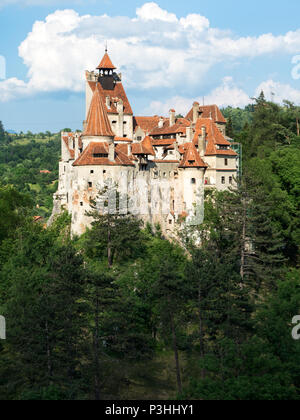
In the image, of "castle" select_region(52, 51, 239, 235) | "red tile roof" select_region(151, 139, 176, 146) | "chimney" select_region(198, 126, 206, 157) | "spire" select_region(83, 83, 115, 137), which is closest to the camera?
"castle" select_region(52, 51, 239, 235)

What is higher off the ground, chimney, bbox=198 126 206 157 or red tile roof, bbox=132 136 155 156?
chimney, bbox=198 126 206 157

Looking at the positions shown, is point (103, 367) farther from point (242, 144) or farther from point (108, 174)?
point (242, 144)

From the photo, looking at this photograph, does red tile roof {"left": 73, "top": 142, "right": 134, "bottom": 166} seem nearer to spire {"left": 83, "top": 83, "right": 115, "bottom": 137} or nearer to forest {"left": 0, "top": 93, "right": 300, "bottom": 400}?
spire {"left": 83, "top": 83, "right": 115, "bottom": 137}

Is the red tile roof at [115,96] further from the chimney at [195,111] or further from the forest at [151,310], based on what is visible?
the forest at [151,310]

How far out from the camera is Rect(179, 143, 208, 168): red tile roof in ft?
230

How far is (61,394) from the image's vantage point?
32.8 meters

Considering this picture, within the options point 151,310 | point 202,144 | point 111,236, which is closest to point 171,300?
point 151,310

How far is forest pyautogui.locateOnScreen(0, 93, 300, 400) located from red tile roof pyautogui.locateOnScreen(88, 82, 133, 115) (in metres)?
16.3

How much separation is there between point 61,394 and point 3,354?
12314 mm

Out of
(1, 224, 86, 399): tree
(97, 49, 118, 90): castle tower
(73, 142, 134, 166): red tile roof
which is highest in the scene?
(97, 49, 118, 90): castle tower

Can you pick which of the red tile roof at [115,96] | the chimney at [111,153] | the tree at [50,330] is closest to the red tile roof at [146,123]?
the red tile roof at [115,96]

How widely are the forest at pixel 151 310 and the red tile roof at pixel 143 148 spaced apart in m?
8.51

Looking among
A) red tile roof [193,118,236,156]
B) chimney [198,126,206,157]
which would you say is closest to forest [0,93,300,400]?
red tile roof [193,118,236,156]

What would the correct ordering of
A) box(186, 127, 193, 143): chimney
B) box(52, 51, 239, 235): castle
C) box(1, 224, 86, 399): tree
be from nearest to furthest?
1. box(1, 224, 86, 399): tree
2. box(52, 51, 239, 235): castle
3. box(186, 127, 193, 143): chimney
